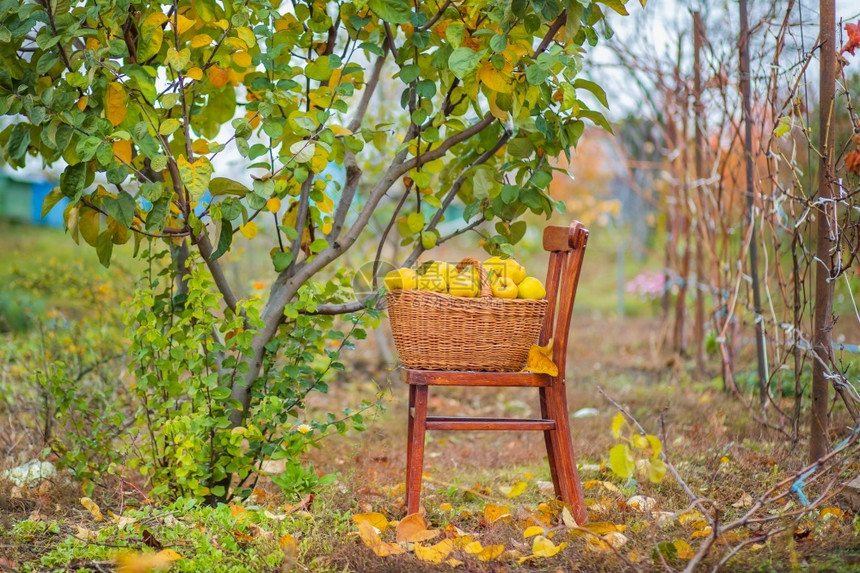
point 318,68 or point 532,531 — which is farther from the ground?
point 318,68

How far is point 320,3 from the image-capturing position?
7.50ft

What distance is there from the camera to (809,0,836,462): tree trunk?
231 centimetres

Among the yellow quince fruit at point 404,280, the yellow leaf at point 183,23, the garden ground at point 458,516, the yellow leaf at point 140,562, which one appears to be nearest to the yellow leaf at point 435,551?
the garden ground at point 458,516

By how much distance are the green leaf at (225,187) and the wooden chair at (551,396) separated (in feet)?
2.31

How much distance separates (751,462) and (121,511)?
203 cm

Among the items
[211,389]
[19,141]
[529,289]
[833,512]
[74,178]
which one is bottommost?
[833,512]

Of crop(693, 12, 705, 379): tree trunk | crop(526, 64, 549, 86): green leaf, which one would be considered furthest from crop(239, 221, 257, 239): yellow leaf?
crop(693, 12, 705, 379): tree trunk

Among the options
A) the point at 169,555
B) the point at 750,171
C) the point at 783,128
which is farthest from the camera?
the point at 750,171

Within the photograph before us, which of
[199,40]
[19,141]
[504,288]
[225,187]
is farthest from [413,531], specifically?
[19,141]

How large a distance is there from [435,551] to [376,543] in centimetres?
15

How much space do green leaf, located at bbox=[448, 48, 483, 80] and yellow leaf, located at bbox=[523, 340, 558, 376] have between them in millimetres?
782

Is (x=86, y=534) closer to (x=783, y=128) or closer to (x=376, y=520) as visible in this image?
(x=376, y=520)

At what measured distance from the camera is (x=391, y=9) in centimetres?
214

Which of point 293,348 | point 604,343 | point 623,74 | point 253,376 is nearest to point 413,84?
point 293,348
